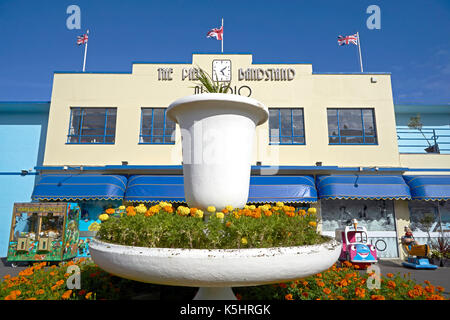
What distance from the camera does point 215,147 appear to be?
316 cm

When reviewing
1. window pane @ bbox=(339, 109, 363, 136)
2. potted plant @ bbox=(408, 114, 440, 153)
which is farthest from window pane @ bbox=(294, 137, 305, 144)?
potted plant @ bbox=(408, 114, 440, 153)

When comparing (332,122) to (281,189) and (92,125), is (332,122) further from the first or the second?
(92,125)

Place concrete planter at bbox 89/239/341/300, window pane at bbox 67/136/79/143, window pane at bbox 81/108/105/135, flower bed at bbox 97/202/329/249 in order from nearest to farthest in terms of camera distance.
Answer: concrete planter at bbox 89/239/341/300 < flower bed at bbox 97/202/329/249 < window pane at bbox 67/136/79/143 < window pane at bbox 81/108/105/135

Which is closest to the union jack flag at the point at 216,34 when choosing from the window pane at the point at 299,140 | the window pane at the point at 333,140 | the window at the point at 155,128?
the window at the point at 155,128

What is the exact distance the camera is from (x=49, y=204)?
9.45 m

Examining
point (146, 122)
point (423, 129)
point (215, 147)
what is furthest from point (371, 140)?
point (146, 122)

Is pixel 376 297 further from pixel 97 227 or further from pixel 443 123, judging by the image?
pixel 443 123

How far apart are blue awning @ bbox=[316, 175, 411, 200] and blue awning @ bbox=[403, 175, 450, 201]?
342mm

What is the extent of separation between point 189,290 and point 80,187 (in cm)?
712

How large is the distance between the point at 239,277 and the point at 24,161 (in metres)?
14.6

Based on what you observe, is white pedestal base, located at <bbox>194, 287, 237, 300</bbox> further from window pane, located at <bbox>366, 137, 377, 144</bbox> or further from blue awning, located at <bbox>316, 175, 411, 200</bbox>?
window pane, located at <bbox>366, 137, 377, 144</bbox>

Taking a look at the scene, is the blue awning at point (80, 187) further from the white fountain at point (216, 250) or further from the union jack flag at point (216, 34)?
the union jack flag at point (216, 34)

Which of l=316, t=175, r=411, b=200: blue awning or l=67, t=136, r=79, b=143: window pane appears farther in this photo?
l=67, t=136, r=79, b=143: window pane

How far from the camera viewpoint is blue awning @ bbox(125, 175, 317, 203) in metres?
9.45
